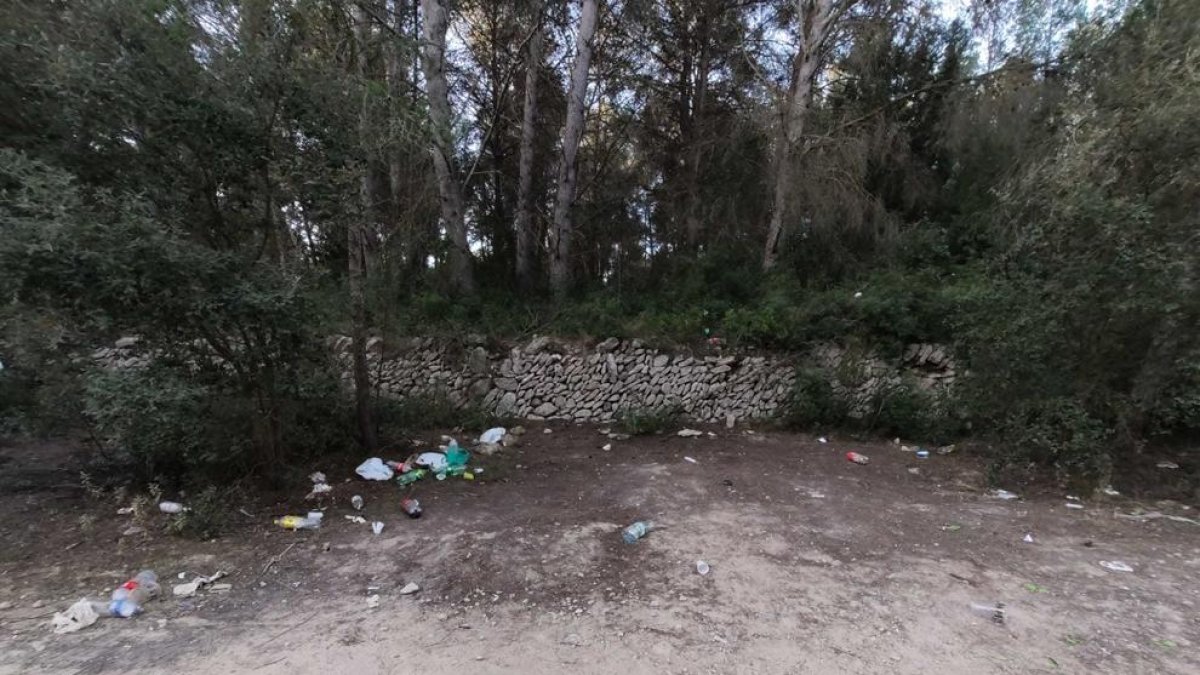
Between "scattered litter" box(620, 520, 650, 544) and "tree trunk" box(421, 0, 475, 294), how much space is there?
15.9 ft

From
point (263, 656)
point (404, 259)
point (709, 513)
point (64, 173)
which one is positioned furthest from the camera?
point (404, 259)

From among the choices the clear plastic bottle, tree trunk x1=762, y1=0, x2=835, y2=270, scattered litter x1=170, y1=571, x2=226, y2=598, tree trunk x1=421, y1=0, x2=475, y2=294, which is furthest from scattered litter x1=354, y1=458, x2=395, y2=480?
tree trunk x1=762, y1=0, x2=835, y2=270

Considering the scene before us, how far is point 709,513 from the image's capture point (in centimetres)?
446

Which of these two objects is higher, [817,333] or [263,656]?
[817,333]

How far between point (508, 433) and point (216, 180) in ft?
14.6

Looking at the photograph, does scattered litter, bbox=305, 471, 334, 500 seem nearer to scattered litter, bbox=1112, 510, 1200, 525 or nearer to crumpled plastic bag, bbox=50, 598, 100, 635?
crumpled plastic bag, bbox=50, 598, 100, 635

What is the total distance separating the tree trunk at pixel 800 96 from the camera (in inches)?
348

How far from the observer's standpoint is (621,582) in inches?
130

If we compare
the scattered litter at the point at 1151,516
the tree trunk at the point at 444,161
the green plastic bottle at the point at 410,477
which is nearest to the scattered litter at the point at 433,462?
the green plastic bottle at the point at 410,477

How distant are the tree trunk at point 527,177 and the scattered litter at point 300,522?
6.02 m

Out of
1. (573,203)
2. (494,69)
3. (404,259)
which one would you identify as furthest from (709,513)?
(494,69)

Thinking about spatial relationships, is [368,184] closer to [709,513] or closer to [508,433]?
[508,433]

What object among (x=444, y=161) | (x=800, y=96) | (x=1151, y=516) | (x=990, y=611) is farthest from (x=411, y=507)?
(x=800, y=96)

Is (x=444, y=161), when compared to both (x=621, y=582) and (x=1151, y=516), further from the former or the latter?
(x=1151, y=516)
